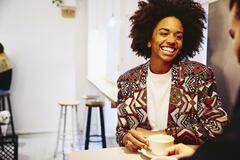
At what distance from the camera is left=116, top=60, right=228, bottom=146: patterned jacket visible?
111cm

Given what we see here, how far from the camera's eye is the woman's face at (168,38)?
1.20 metres

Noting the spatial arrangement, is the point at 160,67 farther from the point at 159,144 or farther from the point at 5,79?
the point at 5,79

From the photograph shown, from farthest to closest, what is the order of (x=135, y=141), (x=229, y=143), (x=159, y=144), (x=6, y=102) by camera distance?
(x=6, y=102), (x=135, y=141), (x=159, y=144), (x=229, y=143)

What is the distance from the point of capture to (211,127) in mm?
1065

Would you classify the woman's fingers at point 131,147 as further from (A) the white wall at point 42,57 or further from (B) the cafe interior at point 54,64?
(A) the white wall at point 42,57

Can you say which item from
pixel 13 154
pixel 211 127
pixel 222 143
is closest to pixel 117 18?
pixel 13 154

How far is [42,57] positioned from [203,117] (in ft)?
12.7

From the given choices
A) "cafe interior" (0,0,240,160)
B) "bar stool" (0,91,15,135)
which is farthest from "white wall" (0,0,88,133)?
"bar stool" (0,91,15,135)

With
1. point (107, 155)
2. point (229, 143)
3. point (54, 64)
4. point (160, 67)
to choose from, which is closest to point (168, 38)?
point (160, 67)

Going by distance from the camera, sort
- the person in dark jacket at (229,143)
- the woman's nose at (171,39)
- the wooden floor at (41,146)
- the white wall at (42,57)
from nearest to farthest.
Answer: the person in dark jacket at (229,143) < the woman's nose at (171,39) < the wooden floor at (41,146) < the white wall at (42,57)

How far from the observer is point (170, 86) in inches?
48.3

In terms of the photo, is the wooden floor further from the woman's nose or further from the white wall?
the woman's nose

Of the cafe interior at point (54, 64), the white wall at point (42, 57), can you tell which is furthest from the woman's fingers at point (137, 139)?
the white wall at point (42, 57)

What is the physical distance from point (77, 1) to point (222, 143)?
473cm
